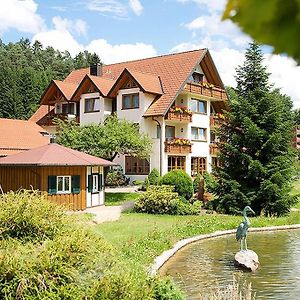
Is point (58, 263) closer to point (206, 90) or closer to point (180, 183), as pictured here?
point (180, 183)

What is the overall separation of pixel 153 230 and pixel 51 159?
25.6 ft

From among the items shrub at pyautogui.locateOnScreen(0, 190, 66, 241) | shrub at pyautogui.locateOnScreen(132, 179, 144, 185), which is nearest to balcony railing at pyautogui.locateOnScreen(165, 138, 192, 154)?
shrub at pyautogui.locateOnScreen(132, 179, 144, 185)

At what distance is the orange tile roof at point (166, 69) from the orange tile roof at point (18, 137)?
7831 millimetres

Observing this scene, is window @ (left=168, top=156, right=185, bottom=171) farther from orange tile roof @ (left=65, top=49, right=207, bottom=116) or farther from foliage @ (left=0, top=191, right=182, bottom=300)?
foliage @ (left=0, top=191, right=182, bottom=300)

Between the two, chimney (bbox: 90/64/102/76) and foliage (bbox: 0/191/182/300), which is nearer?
foliage (bbox: 0/191/182/300)

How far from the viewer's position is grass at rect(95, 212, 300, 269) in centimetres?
1382

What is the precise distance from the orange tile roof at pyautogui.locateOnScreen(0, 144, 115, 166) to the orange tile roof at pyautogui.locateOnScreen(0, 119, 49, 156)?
677 centimetres

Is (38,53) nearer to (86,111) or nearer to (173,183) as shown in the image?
(86,111)

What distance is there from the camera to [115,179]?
1378 inches

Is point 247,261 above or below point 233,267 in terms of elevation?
above

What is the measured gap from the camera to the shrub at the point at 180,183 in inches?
1035

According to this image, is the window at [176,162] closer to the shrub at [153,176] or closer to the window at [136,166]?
the window at [136,166]

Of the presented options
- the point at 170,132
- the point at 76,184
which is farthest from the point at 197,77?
the point at 76,184

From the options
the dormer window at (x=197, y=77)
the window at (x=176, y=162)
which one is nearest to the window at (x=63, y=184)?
the window at (x=176, y=162)
